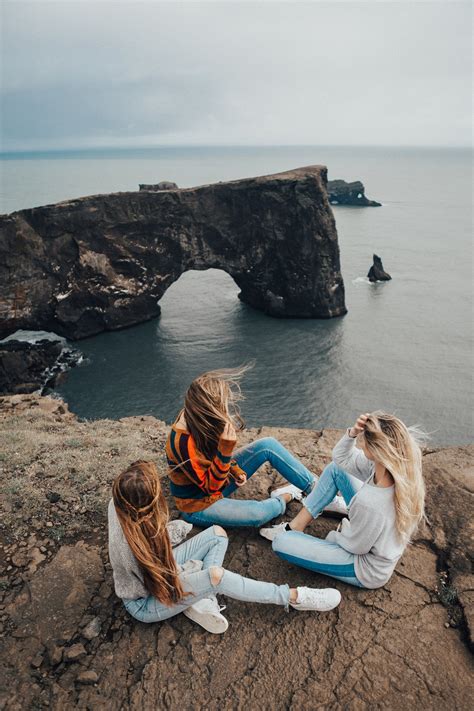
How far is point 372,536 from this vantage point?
491 centimetres

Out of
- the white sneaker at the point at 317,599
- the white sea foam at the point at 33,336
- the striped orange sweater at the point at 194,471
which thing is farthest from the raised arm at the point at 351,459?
the white sea foam at the point at 33,336

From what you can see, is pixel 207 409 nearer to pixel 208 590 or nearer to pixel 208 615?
pixel 208 590

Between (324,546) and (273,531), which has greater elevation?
(324,546)

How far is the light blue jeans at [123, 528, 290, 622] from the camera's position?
4859mm

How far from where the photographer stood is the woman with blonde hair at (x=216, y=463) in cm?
545

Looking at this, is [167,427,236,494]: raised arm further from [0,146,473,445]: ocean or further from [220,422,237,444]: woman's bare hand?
[0,146,473,445]: ocean

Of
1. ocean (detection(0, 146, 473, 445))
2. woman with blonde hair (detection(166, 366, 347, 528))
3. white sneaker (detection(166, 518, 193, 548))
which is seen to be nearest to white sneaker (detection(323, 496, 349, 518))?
woman with blonde hair (detection(166, 366, 347, 528))

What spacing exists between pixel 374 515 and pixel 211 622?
6.77 ft

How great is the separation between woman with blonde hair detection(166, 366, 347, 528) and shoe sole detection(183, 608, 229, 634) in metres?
1.30

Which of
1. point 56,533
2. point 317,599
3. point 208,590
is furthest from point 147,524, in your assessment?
point 56,533

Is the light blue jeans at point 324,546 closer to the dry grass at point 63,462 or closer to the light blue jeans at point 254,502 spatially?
the light blue jeans at point 254,502

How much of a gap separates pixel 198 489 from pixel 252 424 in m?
19.4

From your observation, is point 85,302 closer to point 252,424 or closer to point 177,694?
point 252,424

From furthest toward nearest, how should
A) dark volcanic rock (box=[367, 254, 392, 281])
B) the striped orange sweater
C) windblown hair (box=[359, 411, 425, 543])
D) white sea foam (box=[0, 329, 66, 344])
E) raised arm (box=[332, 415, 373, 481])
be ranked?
dark volcanic rock (box=[367, 254, 392, 281]) → white sea foam (box=[0, 329, 66, 344]) → raised arm (box=[332, 415, 373, 481]) → the striped orange sweater → windblown hair (box=[359, 411, 425, 543])
